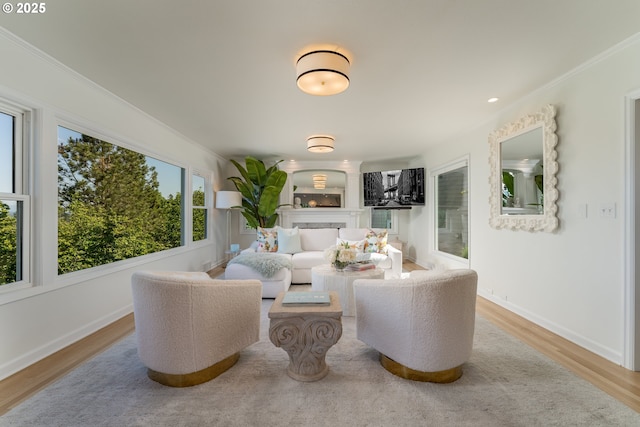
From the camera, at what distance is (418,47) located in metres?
2.01

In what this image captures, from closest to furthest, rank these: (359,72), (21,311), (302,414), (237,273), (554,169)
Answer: (302,414) < (21,311) < (359,72) < (554,169) < (237,273)

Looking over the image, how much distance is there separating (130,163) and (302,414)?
3244 mm

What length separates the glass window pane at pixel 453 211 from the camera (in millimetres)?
4281

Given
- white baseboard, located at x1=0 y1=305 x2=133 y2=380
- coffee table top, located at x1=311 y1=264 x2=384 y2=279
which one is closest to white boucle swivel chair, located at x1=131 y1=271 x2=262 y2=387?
white baseboard, located at x1=0 y1=305 x2=133 y2=380

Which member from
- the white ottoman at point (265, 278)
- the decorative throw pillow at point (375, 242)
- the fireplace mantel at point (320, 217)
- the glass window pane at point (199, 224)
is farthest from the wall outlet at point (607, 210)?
the glass window pane at point (199, 224)

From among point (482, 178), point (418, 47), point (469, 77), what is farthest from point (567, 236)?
point (418, 47)

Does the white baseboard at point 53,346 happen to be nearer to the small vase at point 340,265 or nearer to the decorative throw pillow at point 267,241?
the decorative throw pillow at point 267,241

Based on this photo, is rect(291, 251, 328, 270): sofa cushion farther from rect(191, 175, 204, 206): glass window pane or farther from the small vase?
rect(191, 175, 204, 206): glass window pane

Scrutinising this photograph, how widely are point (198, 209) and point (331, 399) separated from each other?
426 centimetres

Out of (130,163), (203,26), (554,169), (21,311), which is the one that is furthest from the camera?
(130,163)

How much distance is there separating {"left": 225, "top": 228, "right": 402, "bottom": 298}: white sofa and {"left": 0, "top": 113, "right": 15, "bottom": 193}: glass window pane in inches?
86.5

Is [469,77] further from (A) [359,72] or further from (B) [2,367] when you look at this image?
(B) [2,367]

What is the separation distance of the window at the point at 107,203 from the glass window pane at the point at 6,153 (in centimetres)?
33

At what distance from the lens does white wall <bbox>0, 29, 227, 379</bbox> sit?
6.39 ft
